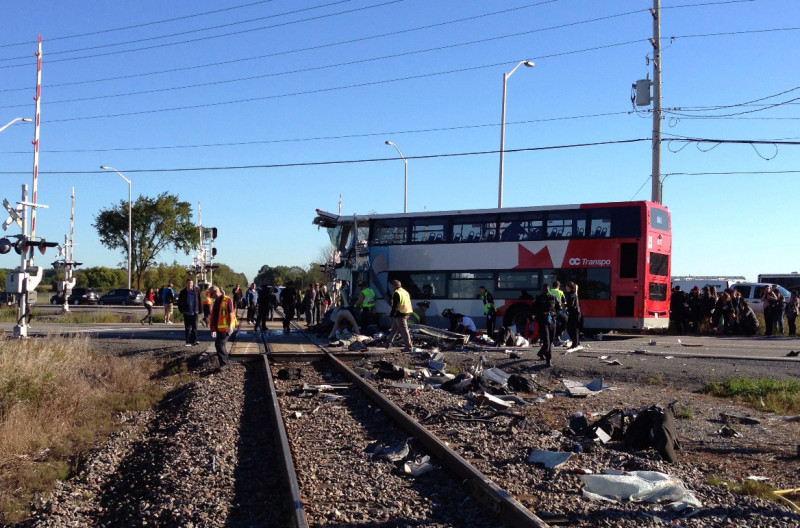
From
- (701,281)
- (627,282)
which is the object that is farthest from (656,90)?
(701,281)

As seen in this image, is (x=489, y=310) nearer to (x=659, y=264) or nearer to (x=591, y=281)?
(x=591, y=281)

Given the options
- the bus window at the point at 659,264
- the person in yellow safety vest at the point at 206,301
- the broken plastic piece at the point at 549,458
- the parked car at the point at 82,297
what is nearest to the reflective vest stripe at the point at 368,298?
the person in yellow safety vest at the point at 206,301

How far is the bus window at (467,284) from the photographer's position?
23609mm

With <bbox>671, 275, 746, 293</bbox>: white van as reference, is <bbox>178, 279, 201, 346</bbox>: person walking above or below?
below

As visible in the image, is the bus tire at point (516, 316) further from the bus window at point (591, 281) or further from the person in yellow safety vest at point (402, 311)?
the person in yellow safety vest at point (402, 311)

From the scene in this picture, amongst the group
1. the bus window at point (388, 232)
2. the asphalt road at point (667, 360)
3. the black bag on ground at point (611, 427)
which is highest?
the bus window at point (388, 232)

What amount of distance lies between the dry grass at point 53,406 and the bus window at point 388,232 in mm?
10468

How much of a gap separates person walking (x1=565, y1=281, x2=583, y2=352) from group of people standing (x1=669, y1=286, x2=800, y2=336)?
9660 millimetres

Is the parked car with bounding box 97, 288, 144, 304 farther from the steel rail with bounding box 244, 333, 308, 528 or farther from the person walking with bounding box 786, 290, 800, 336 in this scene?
the steel rail with bounding box 244, 333, 308, 528

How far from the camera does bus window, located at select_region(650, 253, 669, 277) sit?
72.4 ft

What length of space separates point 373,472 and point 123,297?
5412 centimetres

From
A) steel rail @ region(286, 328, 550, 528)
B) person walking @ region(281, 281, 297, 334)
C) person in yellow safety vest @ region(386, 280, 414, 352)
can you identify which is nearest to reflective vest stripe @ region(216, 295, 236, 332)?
person in yellow safety vest @ region(386, 280, 414, 352)

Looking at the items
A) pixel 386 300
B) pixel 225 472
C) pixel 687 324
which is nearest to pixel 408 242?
pixel 386 300

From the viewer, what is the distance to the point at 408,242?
24766 mm
